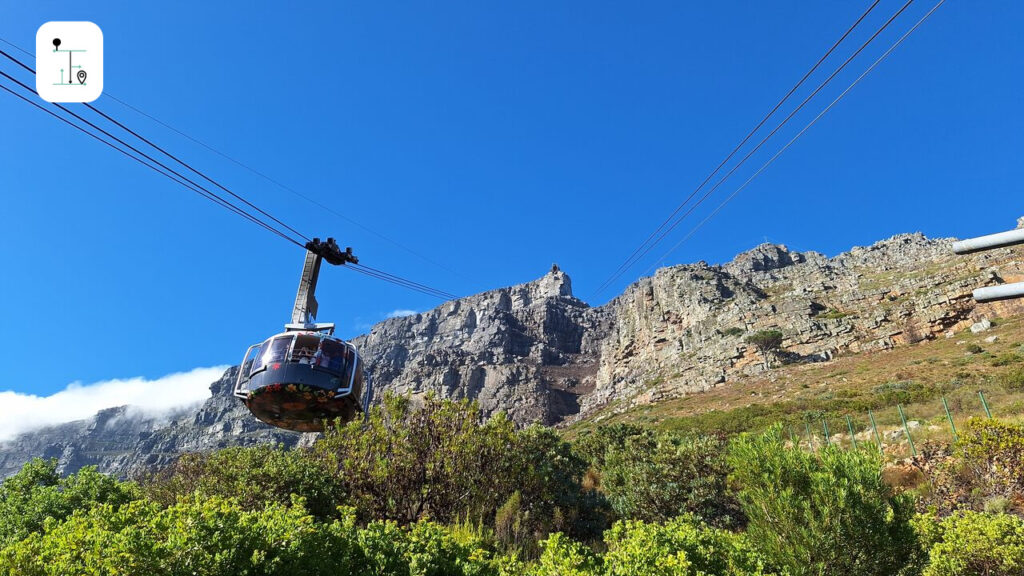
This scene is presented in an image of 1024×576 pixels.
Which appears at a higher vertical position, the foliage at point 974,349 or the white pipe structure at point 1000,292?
the foliage at point 974,349

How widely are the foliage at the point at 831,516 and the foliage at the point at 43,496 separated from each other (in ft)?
49.8

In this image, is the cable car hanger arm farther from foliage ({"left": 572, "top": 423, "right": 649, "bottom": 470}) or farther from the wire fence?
foliage ({"left": 572, "top": 423, "right": 649, "bottom": 470})

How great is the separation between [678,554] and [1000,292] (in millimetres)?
4664

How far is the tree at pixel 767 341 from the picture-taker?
227 ft

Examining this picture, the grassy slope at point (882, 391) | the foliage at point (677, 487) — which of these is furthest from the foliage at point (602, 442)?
the grassy slope at point (882, 391)

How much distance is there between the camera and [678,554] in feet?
19.1

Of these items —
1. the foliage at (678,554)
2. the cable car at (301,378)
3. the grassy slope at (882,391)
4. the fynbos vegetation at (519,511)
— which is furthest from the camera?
the grassy slope at (882,391)

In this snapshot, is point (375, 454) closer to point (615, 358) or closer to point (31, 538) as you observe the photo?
point (31, 538)

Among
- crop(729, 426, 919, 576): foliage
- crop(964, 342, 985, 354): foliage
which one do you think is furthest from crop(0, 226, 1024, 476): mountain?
crop(964, 342, 985, 354): foliage

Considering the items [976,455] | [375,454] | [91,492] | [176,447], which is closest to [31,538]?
[375,454]

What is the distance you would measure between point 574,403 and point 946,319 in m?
73.2

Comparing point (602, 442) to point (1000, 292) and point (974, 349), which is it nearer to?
point (1000, 292)

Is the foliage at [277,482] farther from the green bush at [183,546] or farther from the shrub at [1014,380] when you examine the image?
the shrub at [1014,380]

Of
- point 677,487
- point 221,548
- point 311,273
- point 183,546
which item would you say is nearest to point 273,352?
point 311,273
